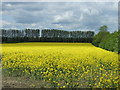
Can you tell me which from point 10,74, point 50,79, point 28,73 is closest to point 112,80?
point 50,79

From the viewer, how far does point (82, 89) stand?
329 inches

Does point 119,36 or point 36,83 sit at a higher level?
point 119,36

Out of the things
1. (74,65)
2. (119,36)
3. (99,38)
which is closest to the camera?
(74,65)

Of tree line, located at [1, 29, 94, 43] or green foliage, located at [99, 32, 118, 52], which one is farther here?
tree line, located at [1, 29, 94, 43]

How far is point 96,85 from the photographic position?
873 centimetres

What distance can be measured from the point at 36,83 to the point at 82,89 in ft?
9.02

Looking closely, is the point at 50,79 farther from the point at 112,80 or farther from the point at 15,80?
the point at 112,80

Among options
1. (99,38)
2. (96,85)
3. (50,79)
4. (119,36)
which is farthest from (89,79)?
(99,38)

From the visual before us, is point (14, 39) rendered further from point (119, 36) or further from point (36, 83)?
point (36, 83)

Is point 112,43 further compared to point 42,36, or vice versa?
point 42,36

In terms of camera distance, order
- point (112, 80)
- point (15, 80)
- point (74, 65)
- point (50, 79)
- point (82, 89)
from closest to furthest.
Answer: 1. point (82, 89)
2. point (112, 80)
3. point (50, 79)
4. point (15, 80)
5. point (74, 65)

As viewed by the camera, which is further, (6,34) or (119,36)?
(6,34)

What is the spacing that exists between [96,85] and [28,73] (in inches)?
182

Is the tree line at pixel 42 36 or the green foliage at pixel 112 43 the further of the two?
the tree line at pixel 42 36
